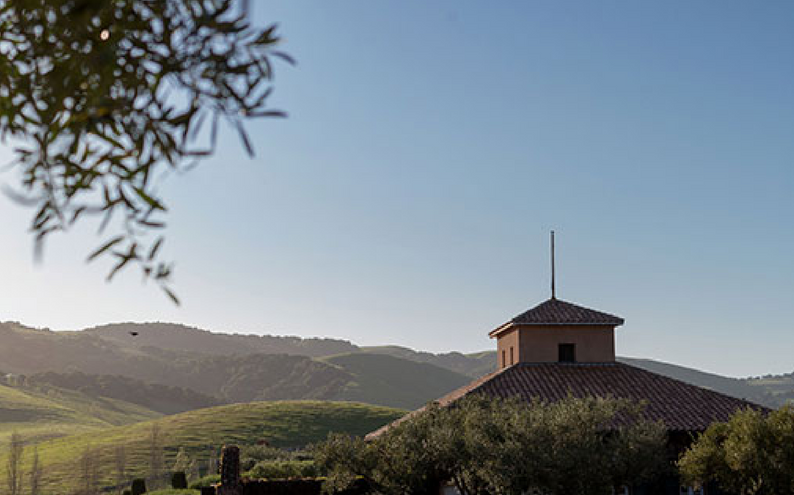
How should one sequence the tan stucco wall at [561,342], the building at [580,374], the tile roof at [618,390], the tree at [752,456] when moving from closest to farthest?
the tree at [752,456] → the tile roof at [618,390] → the building at [580,374] → the tan stucco wall at [561,342]

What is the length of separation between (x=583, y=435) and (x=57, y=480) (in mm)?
88997

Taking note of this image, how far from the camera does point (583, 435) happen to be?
2352 cm

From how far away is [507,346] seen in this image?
148 ft

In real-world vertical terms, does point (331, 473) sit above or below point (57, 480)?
above

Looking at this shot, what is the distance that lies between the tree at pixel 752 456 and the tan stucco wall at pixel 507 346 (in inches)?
595

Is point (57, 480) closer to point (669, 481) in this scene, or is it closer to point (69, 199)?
point (669, 481)

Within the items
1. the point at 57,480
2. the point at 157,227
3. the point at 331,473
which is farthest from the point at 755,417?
the point at 57,480

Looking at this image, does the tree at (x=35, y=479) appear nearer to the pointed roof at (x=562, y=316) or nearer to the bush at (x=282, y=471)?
the bush at (x=282, y=471)

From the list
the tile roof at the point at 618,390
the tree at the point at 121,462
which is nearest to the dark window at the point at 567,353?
the tile roof at the point at 618,390

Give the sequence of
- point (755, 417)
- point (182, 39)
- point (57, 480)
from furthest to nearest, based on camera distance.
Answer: point (57, 480)
point (755, 417)
point (182, 39)

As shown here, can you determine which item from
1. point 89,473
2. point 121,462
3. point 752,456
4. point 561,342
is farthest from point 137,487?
point 89,473

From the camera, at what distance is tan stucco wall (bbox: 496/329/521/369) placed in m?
43.4

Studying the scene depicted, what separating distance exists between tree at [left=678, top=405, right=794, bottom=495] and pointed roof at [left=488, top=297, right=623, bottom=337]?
14.5 meters

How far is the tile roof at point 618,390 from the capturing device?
36438mm
